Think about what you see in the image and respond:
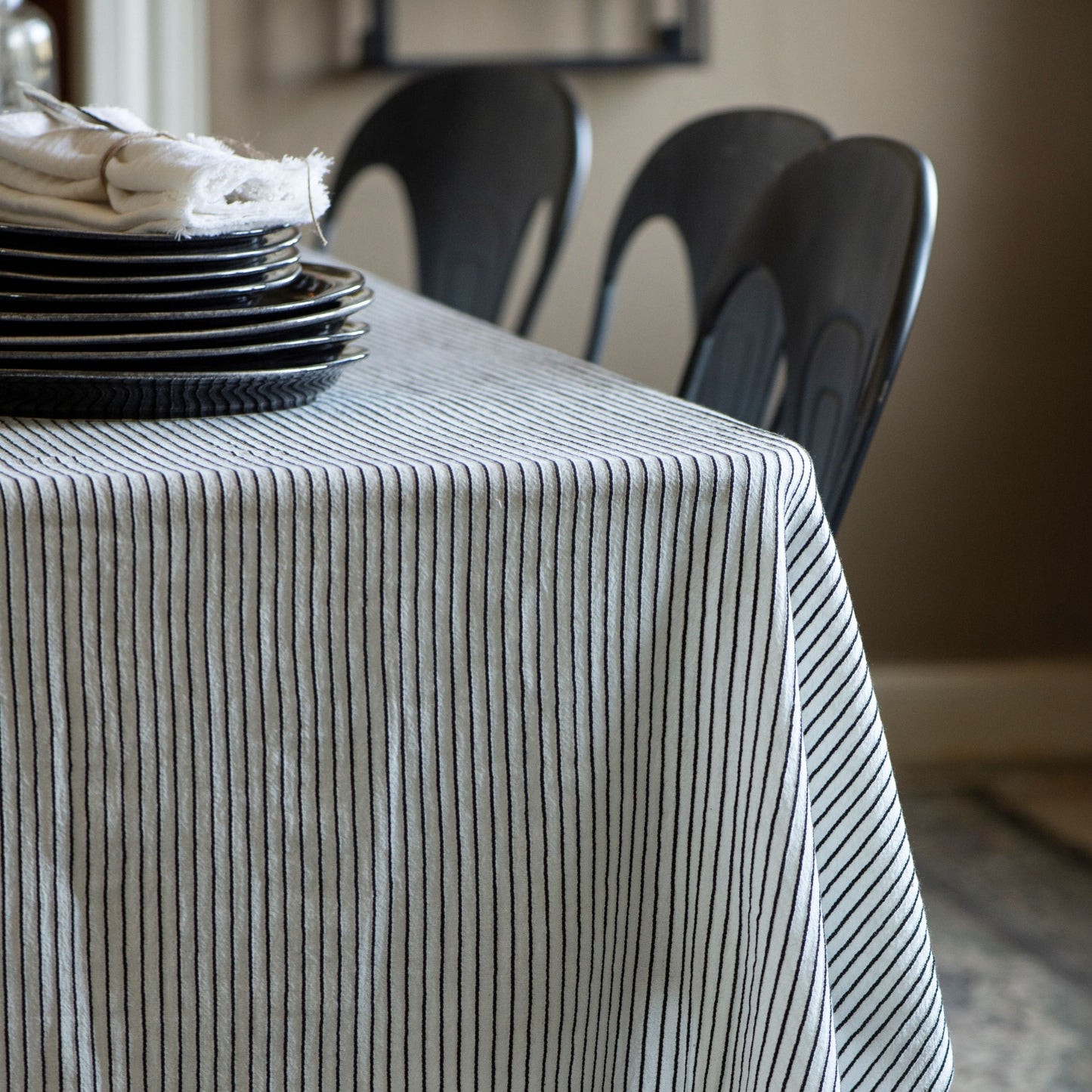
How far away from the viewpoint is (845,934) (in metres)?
0.63

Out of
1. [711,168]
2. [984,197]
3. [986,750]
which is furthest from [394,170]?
[986,750]

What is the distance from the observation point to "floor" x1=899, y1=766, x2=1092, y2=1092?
4.69ft

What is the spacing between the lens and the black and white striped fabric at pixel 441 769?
0.54 meters

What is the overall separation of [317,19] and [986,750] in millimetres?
1404

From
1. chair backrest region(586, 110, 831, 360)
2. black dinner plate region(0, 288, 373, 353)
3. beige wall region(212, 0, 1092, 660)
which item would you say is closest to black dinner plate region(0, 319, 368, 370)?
black dinner plate region(0, 288, 373, 353)

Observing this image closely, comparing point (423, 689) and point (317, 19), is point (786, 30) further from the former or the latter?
point (423, 689)

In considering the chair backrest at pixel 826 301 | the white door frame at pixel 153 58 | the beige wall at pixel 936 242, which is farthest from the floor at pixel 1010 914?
the white door frame at pixel 153 58

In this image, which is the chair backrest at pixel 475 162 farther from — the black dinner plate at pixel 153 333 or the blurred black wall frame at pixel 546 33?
the black dinner plate at pixel 153 333

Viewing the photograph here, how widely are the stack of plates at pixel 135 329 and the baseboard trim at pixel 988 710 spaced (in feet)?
5.37

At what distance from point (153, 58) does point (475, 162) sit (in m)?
0.59

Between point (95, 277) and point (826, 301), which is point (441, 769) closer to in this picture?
point (95, 277)

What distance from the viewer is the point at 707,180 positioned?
132 centimetres

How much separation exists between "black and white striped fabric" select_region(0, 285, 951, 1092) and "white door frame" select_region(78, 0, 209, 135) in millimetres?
1429

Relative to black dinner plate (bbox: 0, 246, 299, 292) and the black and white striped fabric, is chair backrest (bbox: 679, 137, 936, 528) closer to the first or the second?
the black and white striped fabric
